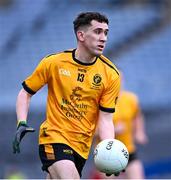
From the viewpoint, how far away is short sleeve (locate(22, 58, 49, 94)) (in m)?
7.65

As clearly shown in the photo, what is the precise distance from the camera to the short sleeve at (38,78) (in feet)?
25.1

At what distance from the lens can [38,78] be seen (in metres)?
7.68

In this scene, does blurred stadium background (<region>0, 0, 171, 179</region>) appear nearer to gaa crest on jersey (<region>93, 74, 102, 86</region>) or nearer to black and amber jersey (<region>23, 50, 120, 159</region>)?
black and amber jersey (<region>23, 50, 120, 159</region>)

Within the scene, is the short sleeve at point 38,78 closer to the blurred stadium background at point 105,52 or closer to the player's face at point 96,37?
the player's face at point 96,37

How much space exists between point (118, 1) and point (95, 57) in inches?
533

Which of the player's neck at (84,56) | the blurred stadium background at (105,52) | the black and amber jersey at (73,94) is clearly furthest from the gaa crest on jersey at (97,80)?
the blurred stadium background at (105,52)

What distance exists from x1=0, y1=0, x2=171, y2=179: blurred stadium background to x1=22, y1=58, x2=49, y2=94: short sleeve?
711 centimetres

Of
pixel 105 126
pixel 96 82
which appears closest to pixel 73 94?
pixel 96 82

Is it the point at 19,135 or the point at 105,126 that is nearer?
the point at 19,135

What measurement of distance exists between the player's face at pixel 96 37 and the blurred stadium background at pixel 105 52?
734 cm

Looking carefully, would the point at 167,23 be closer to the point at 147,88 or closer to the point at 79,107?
the point at 147,88

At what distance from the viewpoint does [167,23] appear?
20.2m

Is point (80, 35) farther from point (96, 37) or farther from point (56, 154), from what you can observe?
point (56, 154)

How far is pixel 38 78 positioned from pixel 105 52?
453 inches
